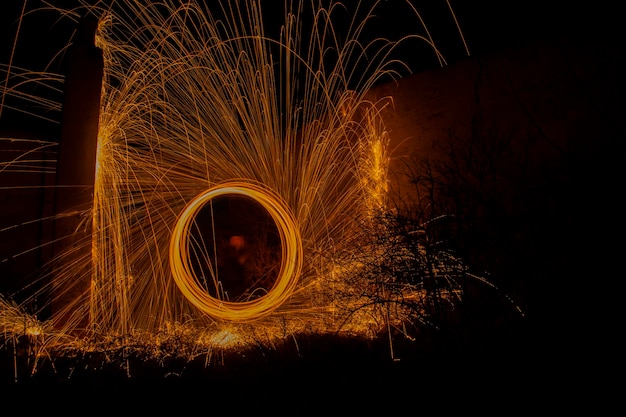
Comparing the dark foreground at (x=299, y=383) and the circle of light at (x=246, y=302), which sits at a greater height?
the circle of light at (x=246, y=302)

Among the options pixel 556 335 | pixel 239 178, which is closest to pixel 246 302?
pixel 239 178

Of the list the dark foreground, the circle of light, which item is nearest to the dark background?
the dark foreground

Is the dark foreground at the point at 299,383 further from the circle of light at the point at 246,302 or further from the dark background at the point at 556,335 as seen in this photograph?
the circle of light at the point at 246,302

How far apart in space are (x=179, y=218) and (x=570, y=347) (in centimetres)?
410

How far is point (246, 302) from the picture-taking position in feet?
18.1

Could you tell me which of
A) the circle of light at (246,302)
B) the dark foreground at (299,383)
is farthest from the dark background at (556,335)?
the circle of light at (246,302)

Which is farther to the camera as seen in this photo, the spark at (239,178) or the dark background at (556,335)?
the spark at (239,178)

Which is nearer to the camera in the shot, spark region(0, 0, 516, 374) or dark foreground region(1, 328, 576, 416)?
dark foreground region(1, 328, 576, 416)

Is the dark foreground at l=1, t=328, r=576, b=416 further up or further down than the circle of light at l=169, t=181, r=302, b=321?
further down

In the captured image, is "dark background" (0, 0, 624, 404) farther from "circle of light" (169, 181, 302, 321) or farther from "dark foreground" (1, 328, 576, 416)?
"circle of light" (169, 181, 302, 321)

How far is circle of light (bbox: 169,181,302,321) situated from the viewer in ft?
17.4

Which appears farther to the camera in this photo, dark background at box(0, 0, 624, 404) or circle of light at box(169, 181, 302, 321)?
circle of light at box(169, 181, 302, 321)

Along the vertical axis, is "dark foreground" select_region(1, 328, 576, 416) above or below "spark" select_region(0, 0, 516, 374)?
below

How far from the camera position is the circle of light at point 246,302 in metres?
5.30
